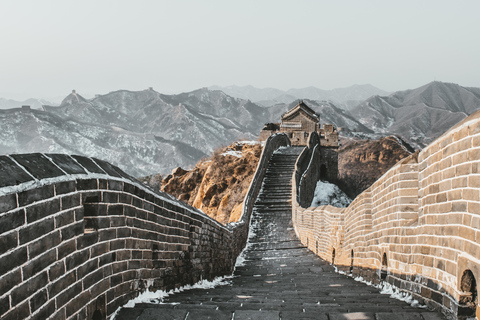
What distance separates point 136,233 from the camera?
4.58 meters

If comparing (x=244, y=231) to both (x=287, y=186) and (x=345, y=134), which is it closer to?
(x=287, y=186)

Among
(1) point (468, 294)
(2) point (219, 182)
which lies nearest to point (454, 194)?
(1) point (468, 294)

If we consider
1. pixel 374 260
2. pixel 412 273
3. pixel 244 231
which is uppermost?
pixel 412 273

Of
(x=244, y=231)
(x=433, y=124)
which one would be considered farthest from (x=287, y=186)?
(x=433, y=124)

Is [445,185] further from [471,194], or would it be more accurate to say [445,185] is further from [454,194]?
[471,194]

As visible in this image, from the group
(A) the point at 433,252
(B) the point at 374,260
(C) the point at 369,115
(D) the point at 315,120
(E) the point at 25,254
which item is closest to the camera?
(E) the point at 25,254

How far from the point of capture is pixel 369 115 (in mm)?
165250

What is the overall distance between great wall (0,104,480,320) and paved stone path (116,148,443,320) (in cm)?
34

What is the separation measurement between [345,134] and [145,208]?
113m

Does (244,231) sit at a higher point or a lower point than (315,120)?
lower

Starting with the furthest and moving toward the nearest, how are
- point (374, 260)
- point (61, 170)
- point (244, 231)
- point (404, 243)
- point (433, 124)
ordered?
point (433, 124), point (244, 231), point (374, 260), point (404, 243), point (61, 170)

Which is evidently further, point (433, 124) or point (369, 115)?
point (369, 115)

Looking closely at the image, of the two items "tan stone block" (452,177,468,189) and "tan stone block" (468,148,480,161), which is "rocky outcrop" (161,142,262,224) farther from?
"tan stone block" (468,148,480,161)

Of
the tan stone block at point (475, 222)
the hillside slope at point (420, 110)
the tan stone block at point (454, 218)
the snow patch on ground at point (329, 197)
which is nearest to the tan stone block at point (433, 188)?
the tan stone block at point (454, 218)
